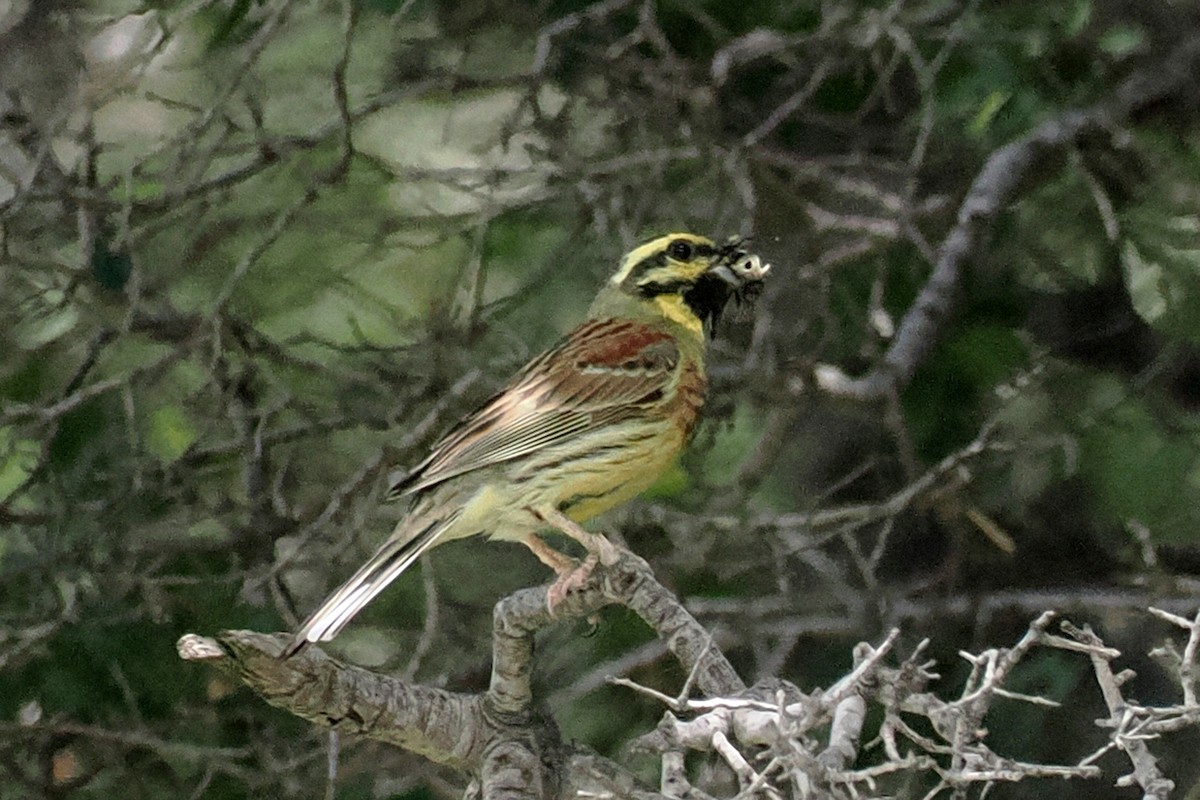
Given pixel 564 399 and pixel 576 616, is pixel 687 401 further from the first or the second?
pixel 576 616

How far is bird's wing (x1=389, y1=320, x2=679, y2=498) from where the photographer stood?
4270 mm

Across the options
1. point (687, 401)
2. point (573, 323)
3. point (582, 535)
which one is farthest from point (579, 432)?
point (573, 323)

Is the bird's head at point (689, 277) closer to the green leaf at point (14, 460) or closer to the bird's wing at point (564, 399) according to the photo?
the bird's wing at point (564, 399)

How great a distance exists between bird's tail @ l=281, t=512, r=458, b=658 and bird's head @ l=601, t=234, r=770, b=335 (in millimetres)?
1054

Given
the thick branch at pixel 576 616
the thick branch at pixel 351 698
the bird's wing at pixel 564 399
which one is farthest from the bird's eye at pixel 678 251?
the thick branch at pixel 351 698

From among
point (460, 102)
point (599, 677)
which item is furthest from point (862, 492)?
point (460, 102)

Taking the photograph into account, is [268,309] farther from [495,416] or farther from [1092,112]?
[1092,112]

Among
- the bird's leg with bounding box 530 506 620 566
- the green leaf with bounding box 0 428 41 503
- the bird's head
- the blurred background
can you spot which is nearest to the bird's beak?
the bird's head

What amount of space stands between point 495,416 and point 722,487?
1.41m

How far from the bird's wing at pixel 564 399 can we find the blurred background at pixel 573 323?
66 centimetres

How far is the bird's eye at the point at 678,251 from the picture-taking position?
4844mm

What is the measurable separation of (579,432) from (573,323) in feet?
6.89

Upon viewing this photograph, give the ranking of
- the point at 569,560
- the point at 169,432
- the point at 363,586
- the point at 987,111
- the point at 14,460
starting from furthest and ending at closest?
1. the point at 169,432
2. the point at 14,460
3. the point at 987,111
4. the point at 569,560
5. the point at 363,586

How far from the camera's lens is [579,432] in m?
4.43
